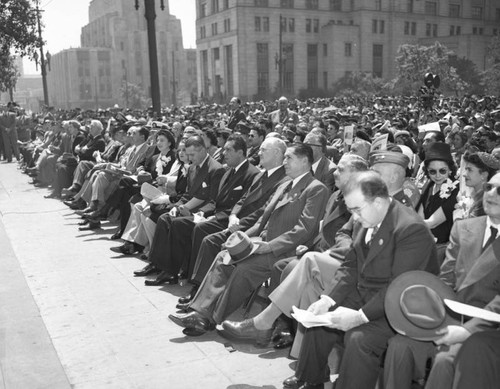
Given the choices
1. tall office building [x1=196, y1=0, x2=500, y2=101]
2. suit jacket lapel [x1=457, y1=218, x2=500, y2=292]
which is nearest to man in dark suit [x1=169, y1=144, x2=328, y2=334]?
suit jacket lapel [x1=457, y1=218, x2=500, y2=292]

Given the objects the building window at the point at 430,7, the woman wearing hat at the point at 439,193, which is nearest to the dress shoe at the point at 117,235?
the woman wearing hat at the point at 439,193

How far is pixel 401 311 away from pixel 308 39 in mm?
97124

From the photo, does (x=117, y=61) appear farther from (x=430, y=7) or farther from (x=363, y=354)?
(x=363, y=354)

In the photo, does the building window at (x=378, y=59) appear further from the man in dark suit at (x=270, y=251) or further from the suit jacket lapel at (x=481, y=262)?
the suit jacket lapel at (x=481, y=262)

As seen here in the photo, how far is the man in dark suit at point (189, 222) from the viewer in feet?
23.9

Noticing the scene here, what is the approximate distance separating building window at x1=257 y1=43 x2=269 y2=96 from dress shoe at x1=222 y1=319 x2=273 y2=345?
89008 mm

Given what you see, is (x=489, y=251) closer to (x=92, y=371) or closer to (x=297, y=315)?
(x=297, y=315)

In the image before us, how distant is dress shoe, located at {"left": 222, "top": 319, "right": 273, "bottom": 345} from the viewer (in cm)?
536

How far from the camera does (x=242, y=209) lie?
6.98 meters

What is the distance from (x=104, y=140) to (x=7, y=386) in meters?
9.43

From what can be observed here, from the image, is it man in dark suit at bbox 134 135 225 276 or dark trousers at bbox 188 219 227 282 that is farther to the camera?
man in dark suit at bbox 134 135 225 276

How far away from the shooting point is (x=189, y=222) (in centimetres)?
732

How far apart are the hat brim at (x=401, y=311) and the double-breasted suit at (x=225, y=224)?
299 centimetres

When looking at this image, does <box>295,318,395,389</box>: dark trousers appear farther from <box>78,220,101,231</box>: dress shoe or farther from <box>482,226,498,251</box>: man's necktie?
<box>78,220,101,231</box>: dress shoe
